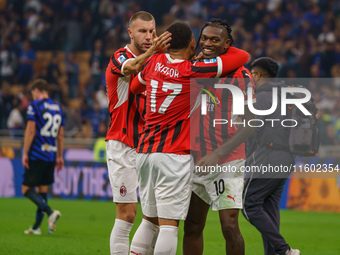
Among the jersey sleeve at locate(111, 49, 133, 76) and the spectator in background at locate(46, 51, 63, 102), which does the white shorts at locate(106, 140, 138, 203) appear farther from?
the spectator in background at locate(46, 51, 63, 102)

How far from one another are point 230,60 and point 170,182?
1093mm

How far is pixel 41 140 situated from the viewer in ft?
32.1

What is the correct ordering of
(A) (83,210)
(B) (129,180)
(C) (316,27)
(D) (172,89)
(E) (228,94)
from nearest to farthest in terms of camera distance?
(D) (172,89)
(E) (228,94)
(B) (129,180)
(A) (83,210)
(C) (316,27)

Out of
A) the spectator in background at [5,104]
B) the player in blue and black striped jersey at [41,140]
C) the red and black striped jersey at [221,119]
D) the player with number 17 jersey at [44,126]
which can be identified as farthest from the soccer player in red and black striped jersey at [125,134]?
the spectator in background at [5,104]

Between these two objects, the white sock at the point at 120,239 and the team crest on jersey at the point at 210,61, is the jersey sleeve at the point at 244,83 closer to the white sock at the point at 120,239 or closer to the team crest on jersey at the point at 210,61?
the team crest on jersey at the point at 210,61

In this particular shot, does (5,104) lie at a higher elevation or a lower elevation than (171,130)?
lower

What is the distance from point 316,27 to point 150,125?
1359cm

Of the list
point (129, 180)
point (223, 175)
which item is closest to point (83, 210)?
point (129, 180)

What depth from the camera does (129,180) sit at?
580 cm

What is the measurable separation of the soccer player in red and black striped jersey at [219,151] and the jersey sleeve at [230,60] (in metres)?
0.10

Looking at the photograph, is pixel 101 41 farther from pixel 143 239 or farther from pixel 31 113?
pixel 143 239

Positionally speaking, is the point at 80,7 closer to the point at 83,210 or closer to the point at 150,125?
the point at 83,210

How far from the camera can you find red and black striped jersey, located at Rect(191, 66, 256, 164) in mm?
5195

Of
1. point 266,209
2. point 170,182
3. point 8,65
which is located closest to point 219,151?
point 170,182
